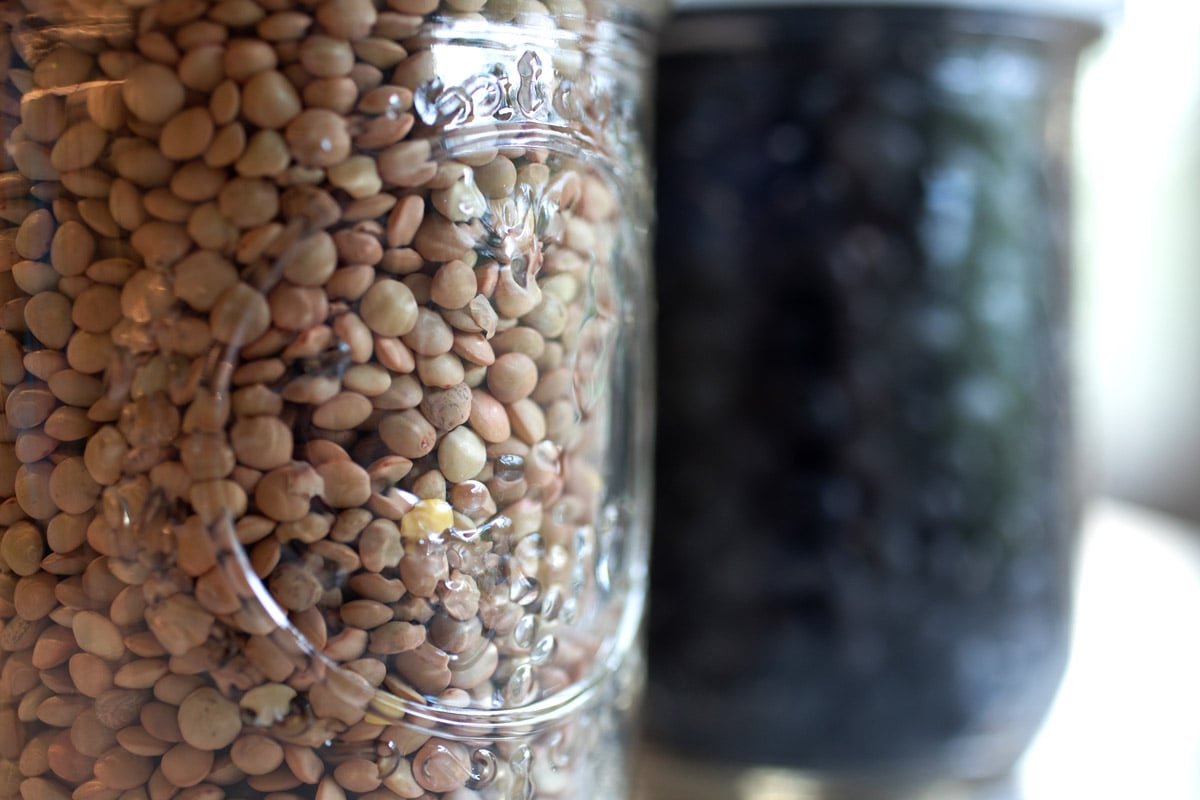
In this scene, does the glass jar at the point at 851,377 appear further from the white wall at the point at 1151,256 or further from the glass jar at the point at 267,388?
the white wall at the point at 1151,256

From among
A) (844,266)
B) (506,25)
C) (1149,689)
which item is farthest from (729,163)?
(1149,689)

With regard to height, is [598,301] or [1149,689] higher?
[598,301]

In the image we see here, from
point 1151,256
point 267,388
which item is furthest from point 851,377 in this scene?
point 1151,256

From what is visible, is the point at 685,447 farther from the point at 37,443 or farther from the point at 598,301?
the point at 37,443

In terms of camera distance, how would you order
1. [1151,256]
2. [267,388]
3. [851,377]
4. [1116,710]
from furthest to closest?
1. [1151,256]
2. [1116,710]
3. [851,377]
4. [267,388]

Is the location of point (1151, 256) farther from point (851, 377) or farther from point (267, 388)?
point (267, 388)

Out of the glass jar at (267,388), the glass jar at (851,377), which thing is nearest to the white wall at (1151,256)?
the glass jar at (851,377)
